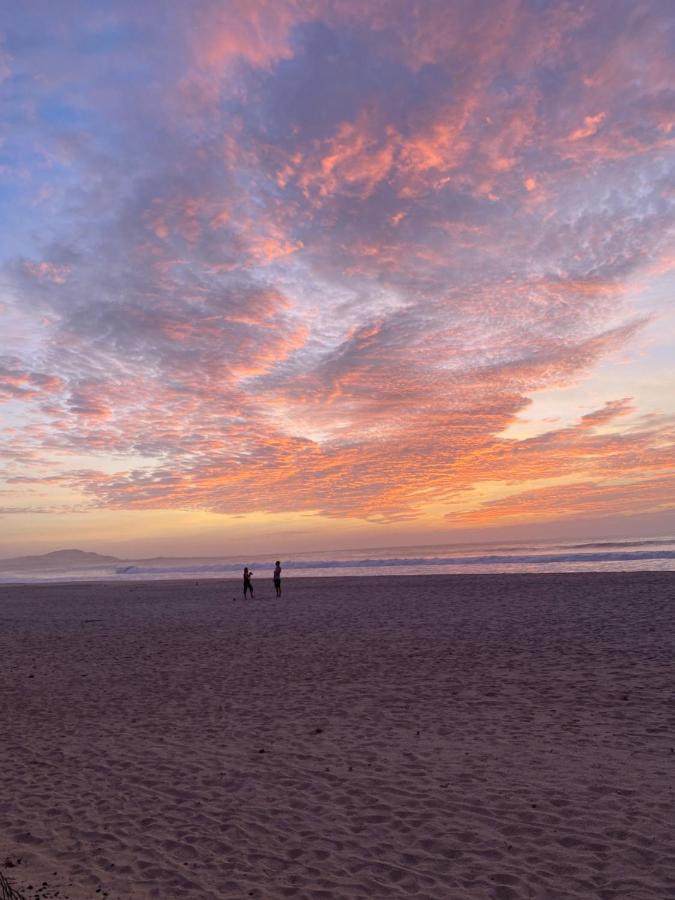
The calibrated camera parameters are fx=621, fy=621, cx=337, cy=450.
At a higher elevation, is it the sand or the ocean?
the ocean

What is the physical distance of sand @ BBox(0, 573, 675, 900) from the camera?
20.1 ft

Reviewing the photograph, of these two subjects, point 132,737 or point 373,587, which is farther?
point 373,587

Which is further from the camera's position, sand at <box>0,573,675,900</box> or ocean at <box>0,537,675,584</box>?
ocean at <box>0,537,675,584</box>

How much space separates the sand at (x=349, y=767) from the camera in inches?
241

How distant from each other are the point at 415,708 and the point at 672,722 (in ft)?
14.3

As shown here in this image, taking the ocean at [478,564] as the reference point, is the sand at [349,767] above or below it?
below

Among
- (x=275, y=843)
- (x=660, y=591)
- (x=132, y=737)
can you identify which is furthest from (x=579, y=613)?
(x=275, y=843)

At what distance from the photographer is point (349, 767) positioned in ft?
29.4

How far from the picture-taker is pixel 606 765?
27.8 ft

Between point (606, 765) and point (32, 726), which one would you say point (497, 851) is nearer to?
point (606, 765)

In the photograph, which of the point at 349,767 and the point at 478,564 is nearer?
the point at 349,767

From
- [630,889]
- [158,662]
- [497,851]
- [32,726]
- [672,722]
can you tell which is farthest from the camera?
[158,662]

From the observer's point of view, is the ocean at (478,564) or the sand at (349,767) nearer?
the sand at (349,767)

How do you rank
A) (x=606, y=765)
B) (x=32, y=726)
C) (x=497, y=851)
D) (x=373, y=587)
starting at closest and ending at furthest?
(x=497, y=851) → (x=606, y=765) → (x=32, y=726) → (x=373, y=587)
